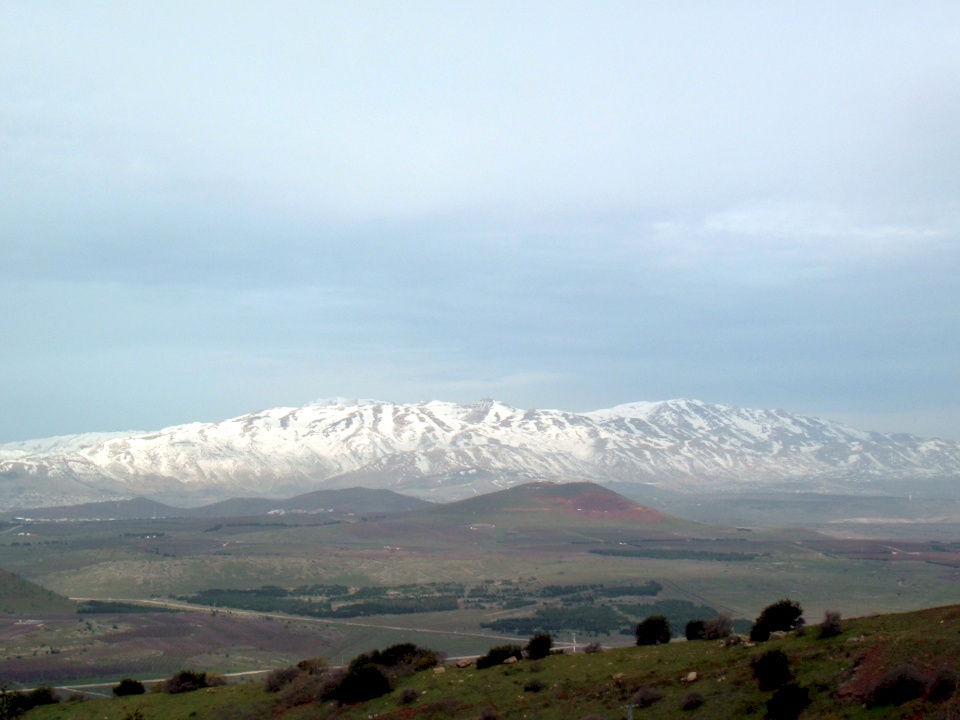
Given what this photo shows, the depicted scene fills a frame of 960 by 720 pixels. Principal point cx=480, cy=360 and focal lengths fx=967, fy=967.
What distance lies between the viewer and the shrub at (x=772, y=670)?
80.6ft

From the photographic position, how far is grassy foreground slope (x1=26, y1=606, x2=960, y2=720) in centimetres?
2291

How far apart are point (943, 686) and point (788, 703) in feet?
11.9

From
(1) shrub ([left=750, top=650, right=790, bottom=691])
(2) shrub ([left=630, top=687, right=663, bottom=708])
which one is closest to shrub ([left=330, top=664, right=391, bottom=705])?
(2) shrub ([left=630, top=687, right=663, bottom=708])

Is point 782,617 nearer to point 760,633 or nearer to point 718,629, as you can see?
point 760,633

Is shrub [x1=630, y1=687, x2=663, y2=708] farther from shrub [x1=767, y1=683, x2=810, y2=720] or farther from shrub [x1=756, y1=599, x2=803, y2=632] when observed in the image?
shrub [x1=756, y1=599, x2=803, y2=632]

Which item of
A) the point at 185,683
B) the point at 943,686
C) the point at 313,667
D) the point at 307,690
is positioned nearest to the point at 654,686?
the point at 943,686

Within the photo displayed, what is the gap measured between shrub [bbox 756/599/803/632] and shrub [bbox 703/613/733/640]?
3.73 ft

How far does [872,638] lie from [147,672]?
56.7m

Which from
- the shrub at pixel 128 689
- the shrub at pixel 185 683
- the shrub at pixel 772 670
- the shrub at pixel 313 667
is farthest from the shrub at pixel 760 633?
the shrub at pixel 128 689

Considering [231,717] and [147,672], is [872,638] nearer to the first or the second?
[231,717]

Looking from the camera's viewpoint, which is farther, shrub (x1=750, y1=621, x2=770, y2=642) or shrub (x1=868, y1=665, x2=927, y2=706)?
shrub (x1=750, y1=621, x2=770, y2=642)

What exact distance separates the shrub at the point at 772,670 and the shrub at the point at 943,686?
4.42 m

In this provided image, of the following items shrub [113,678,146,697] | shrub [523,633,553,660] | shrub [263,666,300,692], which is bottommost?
shrub [113,678,146,697]

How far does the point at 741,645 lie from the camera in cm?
3023
